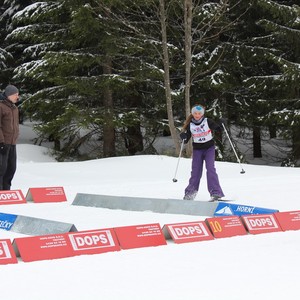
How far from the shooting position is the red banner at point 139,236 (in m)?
6.16

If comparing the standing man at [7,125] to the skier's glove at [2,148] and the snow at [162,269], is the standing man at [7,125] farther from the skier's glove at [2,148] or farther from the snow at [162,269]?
the snow at [162,269]

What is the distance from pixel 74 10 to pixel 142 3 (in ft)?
6.71

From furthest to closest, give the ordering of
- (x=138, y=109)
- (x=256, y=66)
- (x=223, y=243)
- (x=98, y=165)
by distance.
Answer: (x=256, y=66) < (x=138, y=109) < (x=98, y=165) < (x=223, y=243)

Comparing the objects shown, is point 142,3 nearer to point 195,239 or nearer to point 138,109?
point 138,109

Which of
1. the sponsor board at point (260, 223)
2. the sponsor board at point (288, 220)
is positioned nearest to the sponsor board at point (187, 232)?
the sponsor board at point (260, 223)

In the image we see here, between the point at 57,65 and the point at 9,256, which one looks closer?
the point at 9,256

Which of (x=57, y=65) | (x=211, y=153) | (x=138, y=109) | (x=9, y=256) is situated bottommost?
(x=138, y=109)

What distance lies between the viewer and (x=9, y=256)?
217 inches

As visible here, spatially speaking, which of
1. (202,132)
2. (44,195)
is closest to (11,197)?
(44,195)

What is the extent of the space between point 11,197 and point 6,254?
486 centimetres

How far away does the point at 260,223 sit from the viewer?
711cm

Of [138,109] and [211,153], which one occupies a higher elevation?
[211,153]

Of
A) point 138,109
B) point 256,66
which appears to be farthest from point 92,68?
point 256,66

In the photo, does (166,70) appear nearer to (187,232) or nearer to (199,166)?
(199,166)
